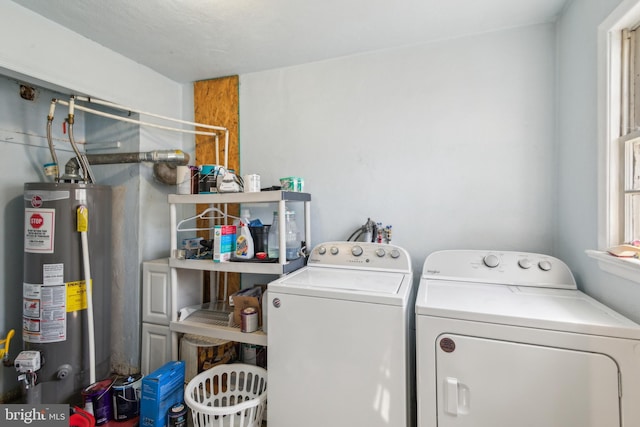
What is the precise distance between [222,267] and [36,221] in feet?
3.44

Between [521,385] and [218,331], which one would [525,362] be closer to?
[521,385]

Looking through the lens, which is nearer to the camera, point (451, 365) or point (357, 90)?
point (451, 365)

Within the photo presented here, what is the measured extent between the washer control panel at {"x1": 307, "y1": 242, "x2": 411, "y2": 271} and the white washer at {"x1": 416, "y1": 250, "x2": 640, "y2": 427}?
1.28 feet

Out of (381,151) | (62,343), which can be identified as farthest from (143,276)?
(381,151)

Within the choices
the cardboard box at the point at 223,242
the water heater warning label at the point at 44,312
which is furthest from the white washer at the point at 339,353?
the water heater warning label at the point at 44,312

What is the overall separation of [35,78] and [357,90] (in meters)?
1.78

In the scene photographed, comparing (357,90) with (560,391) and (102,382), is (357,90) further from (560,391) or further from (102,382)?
(102,382)

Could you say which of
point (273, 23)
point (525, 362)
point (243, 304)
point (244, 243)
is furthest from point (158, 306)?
point (525, 362)

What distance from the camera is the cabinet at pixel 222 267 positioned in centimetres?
150

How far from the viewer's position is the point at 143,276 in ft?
6.26

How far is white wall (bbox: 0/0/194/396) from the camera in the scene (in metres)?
1.47

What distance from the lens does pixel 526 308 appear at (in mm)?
1055

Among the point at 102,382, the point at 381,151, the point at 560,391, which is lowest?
the point at 102,382

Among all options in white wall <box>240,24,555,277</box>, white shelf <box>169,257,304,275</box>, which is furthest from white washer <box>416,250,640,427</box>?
white shelf <box>169,257,304,275</box>
